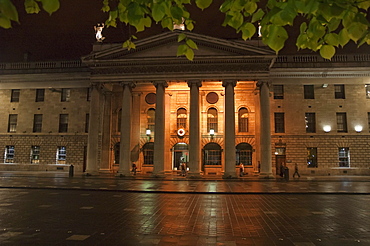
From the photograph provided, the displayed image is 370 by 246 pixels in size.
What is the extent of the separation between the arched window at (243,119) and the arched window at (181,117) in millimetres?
6645

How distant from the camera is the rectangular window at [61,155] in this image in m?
38.3

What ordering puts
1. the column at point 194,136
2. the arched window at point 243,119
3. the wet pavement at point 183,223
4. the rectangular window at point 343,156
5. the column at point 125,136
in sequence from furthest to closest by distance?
the arched window at point 243,119
the rectangular window at point 343,156
the column at point 125,136
the column at point 194,136
the wet pavement at point 183,223

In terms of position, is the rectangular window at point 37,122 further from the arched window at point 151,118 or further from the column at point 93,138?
the arched window at point 151,118

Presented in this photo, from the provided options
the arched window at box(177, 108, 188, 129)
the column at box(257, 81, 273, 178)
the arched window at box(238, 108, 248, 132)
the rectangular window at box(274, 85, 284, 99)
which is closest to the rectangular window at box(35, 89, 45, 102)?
the arched window at box(177, 108, 188, 129)

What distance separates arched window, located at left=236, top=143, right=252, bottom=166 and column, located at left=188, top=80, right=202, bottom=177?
24.7 feet

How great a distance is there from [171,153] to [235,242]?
2982cm

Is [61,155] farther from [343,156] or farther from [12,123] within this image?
[343,156]

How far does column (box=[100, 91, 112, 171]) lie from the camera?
36281mm

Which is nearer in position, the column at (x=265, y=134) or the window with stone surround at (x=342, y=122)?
the column at (x=265, y=134)

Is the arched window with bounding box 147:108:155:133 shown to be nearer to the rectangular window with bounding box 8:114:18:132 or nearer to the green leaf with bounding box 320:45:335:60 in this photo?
the rectangular window with bounding box 8:114:18:132

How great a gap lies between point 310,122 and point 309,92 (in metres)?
3.58

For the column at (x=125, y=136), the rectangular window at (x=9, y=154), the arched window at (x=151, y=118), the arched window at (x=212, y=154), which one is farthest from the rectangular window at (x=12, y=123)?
the arched window at (x=212, y=154)

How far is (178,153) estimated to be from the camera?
123 ft

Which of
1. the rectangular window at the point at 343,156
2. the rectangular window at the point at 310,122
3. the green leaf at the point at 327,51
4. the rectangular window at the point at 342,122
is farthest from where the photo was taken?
the rectangular window at the point at 310,122
